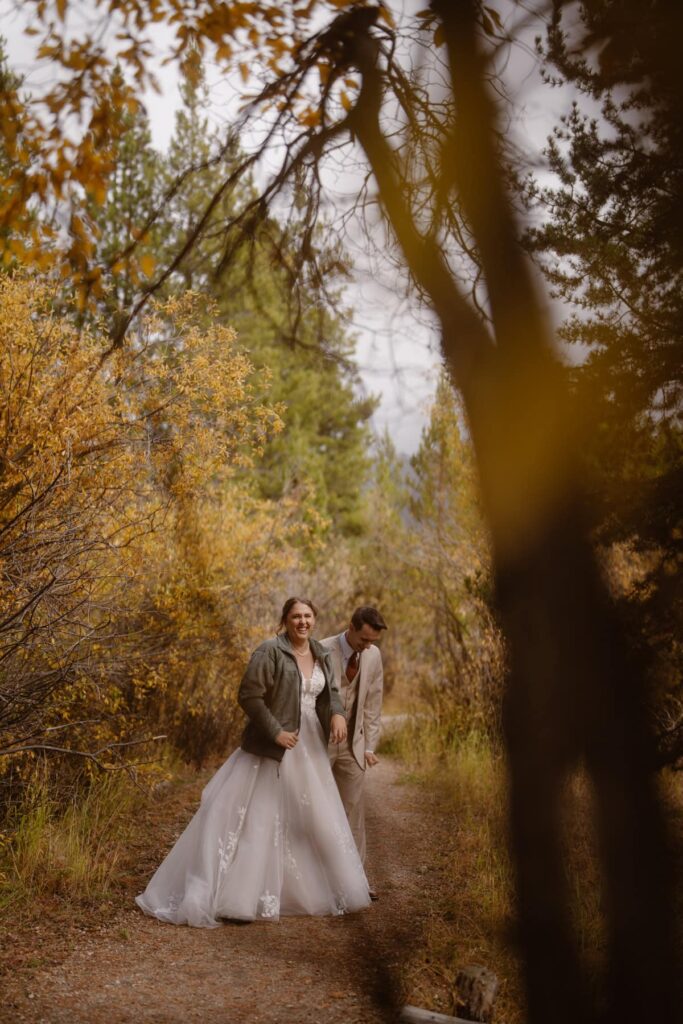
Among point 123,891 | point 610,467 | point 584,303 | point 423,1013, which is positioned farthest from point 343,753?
point 584,303

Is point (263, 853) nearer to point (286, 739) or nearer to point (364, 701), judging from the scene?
point (286, 739)

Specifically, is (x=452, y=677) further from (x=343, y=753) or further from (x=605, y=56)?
(x=605, y=56)

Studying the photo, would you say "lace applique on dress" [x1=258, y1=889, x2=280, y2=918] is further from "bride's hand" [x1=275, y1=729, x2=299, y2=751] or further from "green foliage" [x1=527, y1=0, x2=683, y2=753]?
"green foliage" [x1=527, y1=0, x2=683, y2=753]

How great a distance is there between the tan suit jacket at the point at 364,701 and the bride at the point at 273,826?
371 millimetres

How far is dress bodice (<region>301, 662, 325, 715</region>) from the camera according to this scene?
6.01 metres

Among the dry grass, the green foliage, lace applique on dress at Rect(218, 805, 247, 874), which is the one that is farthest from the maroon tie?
the green foliage

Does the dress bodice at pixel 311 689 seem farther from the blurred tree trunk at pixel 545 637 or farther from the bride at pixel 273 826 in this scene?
the blurred tree trunk at pixel 545 637

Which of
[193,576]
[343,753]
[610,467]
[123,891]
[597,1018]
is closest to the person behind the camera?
[597,1018]

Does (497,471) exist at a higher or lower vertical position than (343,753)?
higher

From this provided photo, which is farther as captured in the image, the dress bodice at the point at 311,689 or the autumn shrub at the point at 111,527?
the dress bodice at the point at 311,689

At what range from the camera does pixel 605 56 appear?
10.2 feet

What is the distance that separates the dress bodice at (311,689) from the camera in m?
6.01

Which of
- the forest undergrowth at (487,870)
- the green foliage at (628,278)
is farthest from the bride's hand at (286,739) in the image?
the green foliage at (628,278)

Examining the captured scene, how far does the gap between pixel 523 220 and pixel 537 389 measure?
512 millimetres
